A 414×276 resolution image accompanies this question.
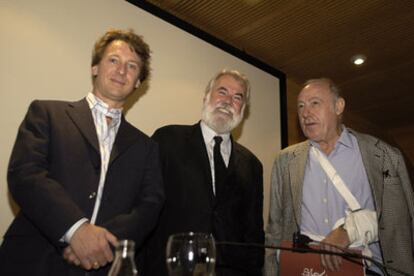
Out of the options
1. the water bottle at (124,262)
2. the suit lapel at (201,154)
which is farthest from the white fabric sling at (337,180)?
the water bottle at (124,262)

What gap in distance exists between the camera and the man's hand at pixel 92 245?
139 cm

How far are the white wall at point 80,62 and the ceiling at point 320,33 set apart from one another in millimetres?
235

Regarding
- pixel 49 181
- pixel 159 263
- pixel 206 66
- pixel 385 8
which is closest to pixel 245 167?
pixel 159 263

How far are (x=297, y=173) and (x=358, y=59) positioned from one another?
249 centimetres

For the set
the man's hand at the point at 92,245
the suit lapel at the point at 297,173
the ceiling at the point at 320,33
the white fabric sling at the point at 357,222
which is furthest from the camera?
the ceiling at the point at 320,33

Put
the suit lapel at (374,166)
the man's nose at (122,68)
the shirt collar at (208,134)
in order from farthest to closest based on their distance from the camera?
the shirt collar at (208,134)
the suit lapel at (374,166)
the man's nose at (122,68)

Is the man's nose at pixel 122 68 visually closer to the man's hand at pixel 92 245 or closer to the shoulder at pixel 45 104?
the shoulder at pixel 45 104

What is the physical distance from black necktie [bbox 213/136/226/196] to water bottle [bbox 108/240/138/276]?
1.37 metres

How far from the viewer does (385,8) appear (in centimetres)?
341

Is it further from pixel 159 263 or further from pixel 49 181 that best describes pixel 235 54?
pixel 49 181

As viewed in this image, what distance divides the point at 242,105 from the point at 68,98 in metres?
1.18

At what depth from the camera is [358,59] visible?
14.1 feet

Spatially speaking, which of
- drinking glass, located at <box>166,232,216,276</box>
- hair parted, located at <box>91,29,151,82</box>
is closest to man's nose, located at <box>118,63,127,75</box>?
hair parted, located at <box>91,29,151,82</box>

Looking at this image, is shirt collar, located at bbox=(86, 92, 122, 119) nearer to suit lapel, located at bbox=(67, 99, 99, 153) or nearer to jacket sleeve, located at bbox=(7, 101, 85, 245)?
suit lapel, located at bbox=(67, 99, 99, 153)
